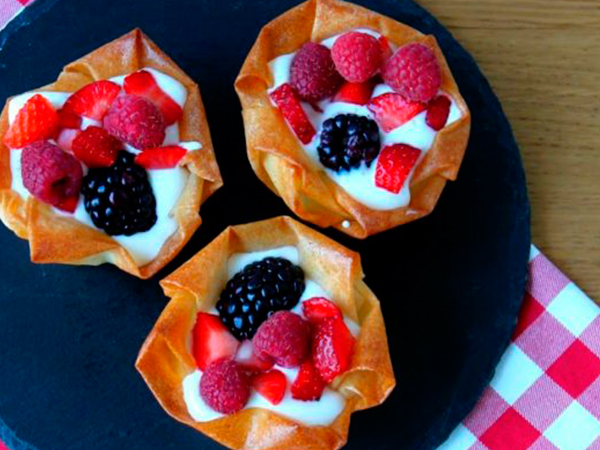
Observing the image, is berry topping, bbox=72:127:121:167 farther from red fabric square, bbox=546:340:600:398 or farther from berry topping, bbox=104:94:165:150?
red fabric square, bbox=546:340:600:398

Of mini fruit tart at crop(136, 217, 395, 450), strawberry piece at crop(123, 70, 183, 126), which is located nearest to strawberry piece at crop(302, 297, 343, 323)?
mini fruit tart at crop(136, 217, 395, 450)

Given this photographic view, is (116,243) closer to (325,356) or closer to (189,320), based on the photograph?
(189,320)

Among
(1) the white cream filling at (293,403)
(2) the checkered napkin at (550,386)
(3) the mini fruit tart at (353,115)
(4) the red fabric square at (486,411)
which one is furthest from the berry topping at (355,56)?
(4) the red fabric square at (486,411)

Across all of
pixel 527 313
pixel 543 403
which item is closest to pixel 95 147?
pixel 527 313

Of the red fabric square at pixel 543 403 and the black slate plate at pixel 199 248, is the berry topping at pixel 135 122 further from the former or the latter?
the red fabric square at pixel 543 403

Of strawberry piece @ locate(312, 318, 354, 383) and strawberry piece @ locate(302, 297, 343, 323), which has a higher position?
strawberry piece @ locate(302, 297, 343, 323)

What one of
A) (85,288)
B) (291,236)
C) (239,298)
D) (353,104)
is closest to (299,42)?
(353,104)

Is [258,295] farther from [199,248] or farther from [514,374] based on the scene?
[514,374]
